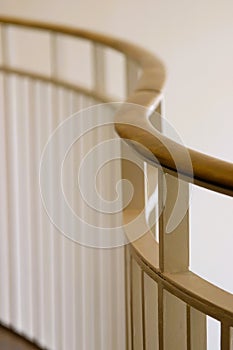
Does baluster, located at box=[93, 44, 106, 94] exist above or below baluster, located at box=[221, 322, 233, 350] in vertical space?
above

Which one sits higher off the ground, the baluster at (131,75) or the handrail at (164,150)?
the baluster at (131,75)

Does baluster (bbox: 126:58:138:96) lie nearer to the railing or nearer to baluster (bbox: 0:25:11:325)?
the railing

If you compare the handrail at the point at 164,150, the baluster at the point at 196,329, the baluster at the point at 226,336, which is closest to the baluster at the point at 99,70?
the handrail at the point at 164,150

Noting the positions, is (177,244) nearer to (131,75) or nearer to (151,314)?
(151,314)

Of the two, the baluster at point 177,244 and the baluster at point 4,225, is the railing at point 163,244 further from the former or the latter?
the baluster at point 4,225

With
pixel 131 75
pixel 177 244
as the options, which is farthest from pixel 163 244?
pixel 131 75

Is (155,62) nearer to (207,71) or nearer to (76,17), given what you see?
(76,17)

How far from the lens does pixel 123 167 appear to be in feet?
5.37

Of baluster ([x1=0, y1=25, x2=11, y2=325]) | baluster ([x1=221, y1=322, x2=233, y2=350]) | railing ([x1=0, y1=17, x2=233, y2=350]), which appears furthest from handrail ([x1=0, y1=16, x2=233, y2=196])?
baluster ([x1=0, y1=25, x2=11, y2=325])

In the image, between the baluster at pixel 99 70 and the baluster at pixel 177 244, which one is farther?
the baluster at pixel 99 70

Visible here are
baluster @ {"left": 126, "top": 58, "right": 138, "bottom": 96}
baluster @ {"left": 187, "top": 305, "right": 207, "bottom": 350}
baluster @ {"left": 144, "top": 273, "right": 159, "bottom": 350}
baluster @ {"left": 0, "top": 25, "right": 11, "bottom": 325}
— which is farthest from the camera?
baluster @ {"left": 0, "top": 25, "right": 11, "bottom": 325}

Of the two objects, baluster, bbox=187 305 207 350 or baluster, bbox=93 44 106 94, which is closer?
baluster, bbox=187 305 207 350

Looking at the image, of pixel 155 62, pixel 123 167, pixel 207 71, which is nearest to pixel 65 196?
pixel 155 62

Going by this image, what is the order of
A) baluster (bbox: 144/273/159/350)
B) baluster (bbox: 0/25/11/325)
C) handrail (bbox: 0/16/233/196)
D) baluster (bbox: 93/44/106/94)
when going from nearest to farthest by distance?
handrail (bbox: 0/16/233/196) → baluster (bbox: 144/273/159/350) → baluster (bbox: 93/44/106/94) → baluster (bbox: 0/25/11/325)
